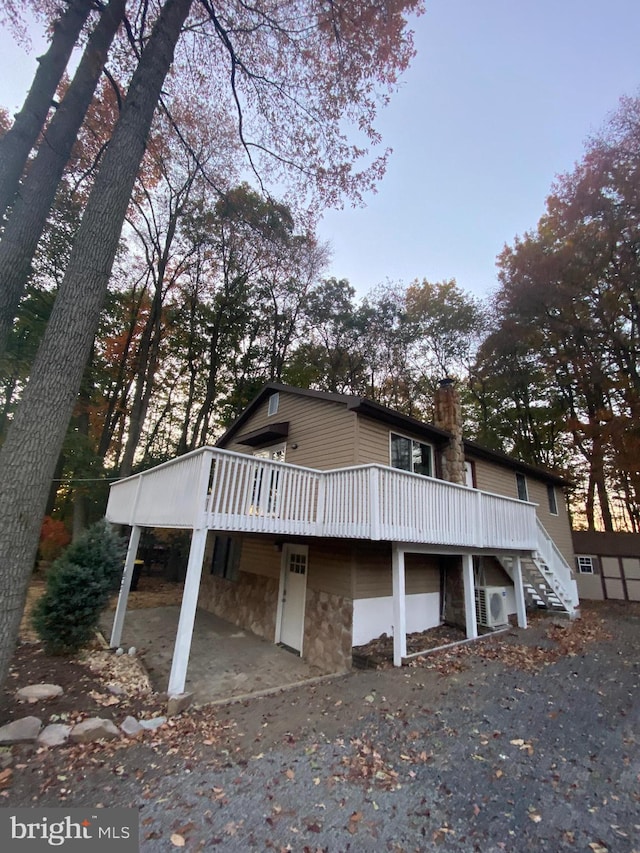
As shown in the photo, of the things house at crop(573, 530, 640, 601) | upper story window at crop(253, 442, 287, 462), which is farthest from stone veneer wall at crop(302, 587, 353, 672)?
house at crop(573, 530, 640, 601)

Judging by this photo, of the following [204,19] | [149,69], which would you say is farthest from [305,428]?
[204,19]

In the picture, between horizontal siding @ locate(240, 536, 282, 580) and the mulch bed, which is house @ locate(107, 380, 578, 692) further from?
the mulch bed

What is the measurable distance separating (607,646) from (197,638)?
9.10 metres

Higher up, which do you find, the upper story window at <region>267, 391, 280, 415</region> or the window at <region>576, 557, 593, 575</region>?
the upper story window at <region>267, 391, 280, 415</region>

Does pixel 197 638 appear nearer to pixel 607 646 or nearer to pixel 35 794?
pixel 35 794

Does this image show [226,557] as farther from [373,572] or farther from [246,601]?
[373,572]

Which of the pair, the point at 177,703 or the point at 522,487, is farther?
the point at 522,487

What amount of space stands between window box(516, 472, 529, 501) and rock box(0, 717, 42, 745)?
1414 centimetres

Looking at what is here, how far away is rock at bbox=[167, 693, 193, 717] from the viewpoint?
4480 millimetres

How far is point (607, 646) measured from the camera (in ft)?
25.0

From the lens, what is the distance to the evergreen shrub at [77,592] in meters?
5.98

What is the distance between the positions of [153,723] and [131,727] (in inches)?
10.6

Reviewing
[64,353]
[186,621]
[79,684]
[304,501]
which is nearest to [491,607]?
[304,501]

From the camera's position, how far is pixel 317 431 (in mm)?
9320
